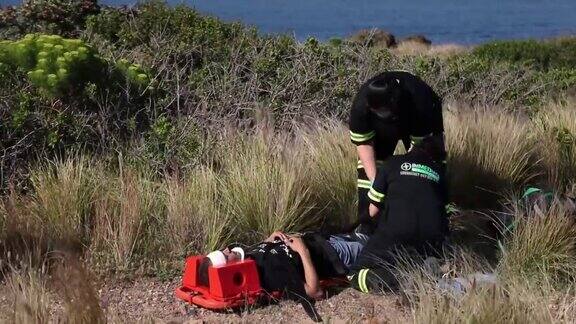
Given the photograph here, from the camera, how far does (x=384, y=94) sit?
247 inches

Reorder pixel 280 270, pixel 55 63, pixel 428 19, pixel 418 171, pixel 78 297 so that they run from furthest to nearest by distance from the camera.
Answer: pixel 428 19
pixel 55 63
pixel 418 171
pixel 280 270
pixel 78 297

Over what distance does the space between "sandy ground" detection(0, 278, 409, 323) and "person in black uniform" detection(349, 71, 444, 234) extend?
68 centimetres

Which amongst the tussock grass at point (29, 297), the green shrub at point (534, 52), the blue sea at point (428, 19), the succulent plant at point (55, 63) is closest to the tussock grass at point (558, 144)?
the succulent plant at point (55, 63)

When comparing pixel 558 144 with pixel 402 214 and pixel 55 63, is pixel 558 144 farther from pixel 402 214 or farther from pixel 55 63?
pixel 55 63

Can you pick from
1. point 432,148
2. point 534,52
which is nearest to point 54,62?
point 432,148

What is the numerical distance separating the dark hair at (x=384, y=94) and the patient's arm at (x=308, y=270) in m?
0.98

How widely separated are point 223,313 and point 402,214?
46.1 inches

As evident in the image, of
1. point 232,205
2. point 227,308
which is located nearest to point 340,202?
point 232,205

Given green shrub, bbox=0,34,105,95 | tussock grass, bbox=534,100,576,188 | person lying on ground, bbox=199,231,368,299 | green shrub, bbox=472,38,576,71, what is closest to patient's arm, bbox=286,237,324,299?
person lying on ground, bbox=199,231,368,299

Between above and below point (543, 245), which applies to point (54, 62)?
above

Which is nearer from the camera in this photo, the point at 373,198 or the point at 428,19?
the point at 373,198

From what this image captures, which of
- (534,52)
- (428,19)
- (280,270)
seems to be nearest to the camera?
(280,270)

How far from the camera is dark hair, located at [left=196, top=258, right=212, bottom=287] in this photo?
222 inches

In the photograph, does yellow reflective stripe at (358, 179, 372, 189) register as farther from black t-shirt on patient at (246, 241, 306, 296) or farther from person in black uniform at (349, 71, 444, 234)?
black t-shirt on patient at (246, 241, 306, 296)
